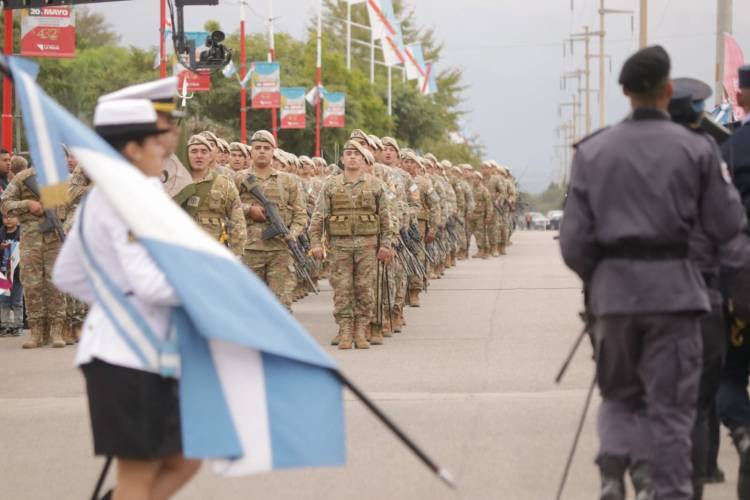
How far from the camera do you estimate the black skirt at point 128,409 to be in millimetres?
5211

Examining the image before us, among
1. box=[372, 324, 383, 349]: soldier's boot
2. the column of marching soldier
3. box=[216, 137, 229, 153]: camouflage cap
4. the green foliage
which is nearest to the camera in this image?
the column of marching soldier

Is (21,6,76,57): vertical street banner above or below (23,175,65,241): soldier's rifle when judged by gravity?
above

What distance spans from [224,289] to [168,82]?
95cm

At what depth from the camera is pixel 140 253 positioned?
5086 millimetres

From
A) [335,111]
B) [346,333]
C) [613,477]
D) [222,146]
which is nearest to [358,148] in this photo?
[346,333]

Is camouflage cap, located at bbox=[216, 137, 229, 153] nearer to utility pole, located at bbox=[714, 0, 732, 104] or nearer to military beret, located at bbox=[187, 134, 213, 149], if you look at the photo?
military beret, located at bbox=[187, 134, 213, 149]

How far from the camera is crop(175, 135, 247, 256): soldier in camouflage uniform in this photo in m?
13.7

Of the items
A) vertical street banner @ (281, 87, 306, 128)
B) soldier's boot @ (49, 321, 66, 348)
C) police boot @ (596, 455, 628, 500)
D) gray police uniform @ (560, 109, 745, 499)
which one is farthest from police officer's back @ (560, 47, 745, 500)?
vertical street banner @ (281, 87, 306, 128)

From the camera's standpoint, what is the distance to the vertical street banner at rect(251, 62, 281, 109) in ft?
131

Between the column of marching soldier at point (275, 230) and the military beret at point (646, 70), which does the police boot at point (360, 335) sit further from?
the military beret at point (646, 70)

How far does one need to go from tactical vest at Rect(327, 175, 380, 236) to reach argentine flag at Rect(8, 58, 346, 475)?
9401 millimetres

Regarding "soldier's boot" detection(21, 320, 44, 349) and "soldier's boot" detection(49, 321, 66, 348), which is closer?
"soldier's boot" detection(49, 321, 66, 348)

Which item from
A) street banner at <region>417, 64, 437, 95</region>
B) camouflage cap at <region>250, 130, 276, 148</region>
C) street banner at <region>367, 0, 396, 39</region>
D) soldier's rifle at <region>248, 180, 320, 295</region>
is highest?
street banner at <region>367, 0, 396, 39</region>

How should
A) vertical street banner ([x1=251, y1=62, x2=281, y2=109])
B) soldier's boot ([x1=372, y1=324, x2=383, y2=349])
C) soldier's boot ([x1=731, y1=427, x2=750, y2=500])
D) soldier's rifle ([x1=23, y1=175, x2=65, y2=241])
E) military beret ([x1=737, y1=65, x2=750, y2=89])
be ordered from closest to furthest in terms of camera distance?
soldier's boot ([x1=731, y1=427, x2=750, y2=500]) → military beret ([x1=737, y1=65, x2=750, y2=89]) → soldier's rifle ([x1=23, y1=175, x2=65, y2=241]) → soldier's boot ([x1=372, y1=324, x2=383, y2=349]) → vertical street banner ([x1=251, y1=62, x2=281, y2=109])
